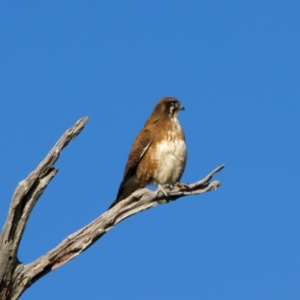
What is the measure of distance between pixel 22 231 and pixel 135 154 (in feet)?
9.73

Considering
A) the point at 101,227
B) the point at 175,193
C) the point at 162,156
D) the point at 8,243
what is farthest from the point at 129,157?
the point at 8,243

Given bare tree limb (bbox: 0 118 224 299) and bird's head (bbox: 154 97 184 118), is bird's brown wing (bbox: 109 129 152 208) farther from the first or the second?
bare tree limb (bbox: 0 118 224 299)

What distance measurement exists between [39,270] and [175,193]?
179cm

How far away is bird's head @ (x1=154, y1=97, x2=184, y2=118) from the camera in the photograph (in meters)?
9.96

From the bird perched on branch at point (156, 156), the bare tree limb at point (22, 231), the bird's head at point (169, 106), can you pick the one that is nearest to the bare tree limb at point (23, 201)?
the bare tree limb at point (22, 231)

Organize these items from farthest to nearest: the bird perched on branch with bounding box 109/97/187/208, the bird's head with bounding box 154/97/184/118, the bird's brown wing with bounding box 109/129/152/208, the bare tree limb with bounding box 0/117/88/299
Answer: the bird's head with bounding box 154/97/184/118
the bird's brown wing with bounding box 109/129/152/208
the bird perched on branch with bounding box 109/97/187/208
the bare tree limb with bounding box 0/117/88/299

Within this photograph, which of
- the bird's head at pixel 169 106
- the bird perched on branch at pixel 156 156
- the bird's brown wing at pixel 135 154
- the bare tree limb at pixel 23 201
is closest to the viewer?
the bare tree limb at pixel 23 201

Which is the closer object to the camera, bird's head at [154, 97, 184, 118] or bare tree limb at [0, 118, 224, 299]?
bare tree limb at [0, 118, 224, 299]

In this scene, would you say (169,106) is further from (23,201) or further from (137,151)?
(23,201)

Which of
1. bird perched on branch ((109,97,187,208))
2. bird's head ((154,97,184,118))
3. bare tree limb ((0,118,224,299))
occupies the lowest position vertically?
bare tree limb ((0,118,224,299))

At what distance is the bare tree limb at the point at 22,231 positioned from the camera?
674cm

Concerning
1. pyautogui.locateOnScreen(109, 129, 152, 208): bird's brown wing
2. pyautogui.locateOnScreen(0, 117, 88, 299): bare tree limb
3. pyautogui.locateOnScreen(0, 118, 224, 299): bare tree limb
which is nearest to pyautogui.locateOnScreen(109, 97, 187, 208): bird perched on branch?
pyautogui.locateOnScreen(109, 129, 152, 208): bird's brown wing

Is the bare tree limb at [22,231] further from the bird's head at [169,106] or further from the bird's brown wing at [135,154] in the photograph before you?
the bird's head at [169,106]

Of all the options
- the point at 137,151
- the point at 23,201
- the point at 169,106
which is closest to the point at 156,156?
the point at 137,151
